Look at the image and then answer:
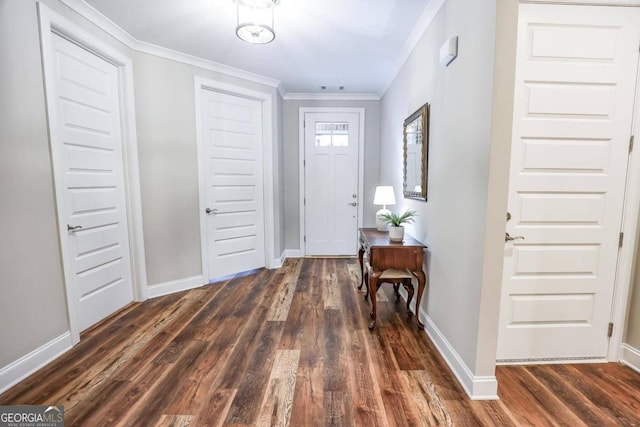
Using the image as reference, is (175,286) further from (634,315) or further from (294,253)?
(634,315)

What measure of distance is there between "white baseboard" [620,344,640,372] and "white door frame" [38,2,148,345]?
153 inches

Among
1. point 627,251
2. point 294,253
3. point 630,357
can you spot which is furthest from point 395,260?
point 294,253

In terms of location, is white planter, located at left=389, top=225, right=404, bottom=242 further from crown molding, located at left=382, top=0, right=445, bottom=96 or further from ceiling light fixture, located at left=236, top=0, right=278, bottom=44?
ceiling light fixture, located at left=236, top=0, right=278, bottom=44

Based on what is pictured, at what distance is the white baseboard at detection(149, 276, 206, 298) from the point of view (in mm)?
3016

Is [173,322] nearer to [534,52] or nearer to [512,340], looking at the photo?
[512,340]

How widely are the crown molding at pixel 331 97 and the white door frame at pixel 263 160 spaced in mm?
675

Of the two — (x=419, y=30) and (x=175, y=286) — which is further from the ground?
(x=419, y=30)

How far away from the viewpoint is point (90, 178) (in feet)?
7.88

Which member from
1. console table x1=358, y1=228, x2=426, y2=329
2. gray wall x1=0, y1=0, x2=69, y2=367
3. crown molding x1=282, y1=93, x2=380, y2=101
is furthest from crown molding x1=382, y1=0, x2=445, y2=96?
gray wall x1=0, y1=0, x2=69, y2=367

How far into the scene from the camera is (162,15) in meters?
2.35

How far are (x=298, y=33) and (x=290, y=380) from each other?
2855 mm

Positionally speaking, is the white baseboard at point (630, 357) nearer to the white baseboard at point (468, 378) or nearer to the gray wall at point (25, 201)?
the white baseboard at point (468, 378)

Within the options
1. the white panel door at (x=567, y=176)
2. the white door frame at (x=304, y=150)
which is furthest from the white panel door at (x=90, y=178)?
the white panel door at (x=567, y=176)

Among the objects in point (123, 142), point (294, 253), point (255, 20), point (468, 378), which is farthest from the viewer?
point (294, 253)
